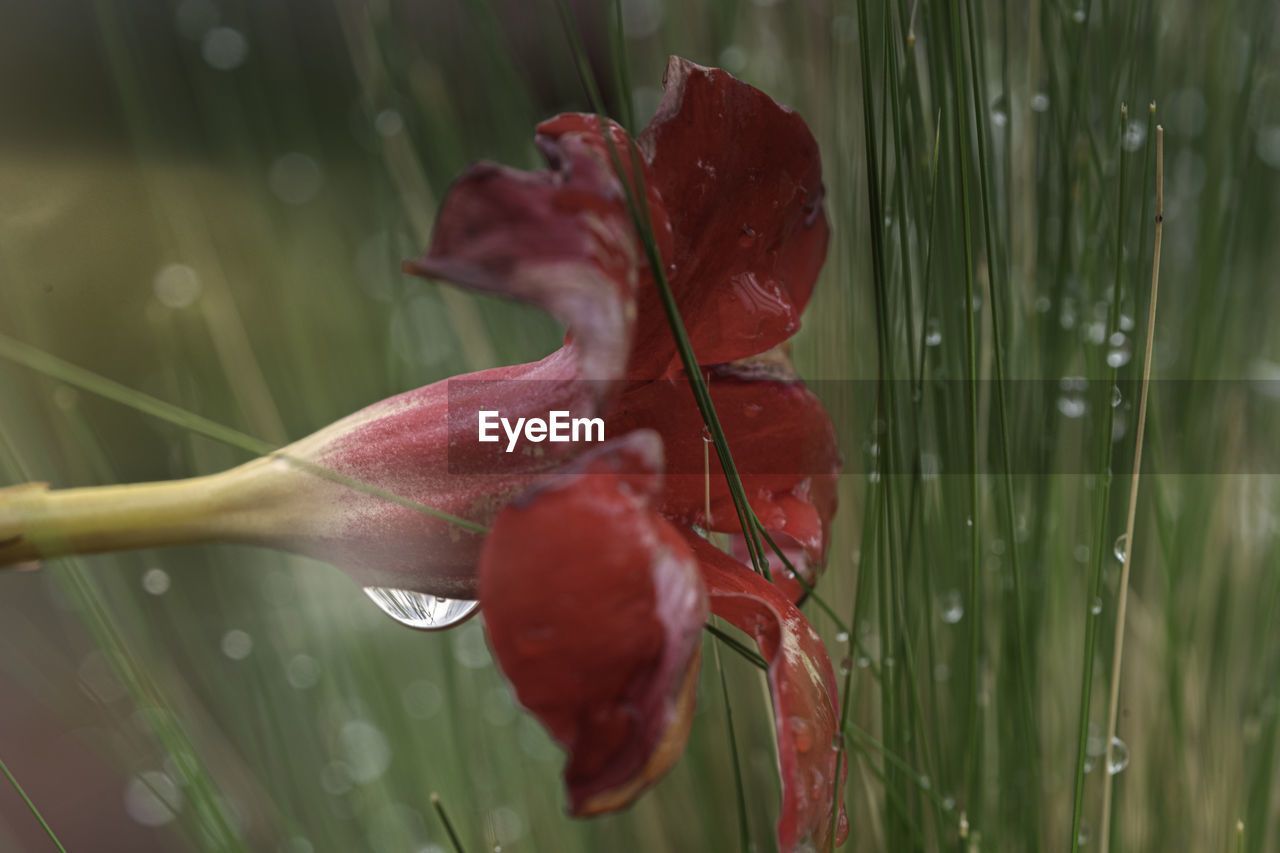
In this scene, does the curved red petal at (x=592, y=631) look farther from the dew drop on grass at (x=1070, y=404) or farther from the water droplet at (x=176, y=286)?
the water droplet at (x=176, y=286)

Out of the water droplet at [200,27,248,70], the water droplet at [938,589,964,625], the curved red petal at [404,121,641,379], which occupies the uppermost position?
the water droplet at [200,27,248,70]

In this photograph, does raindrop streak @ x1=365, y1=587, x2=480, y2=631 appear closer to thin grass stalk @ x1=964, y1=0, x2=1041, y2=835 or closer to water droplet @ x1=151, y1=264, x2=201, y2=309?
thin grass stalk @ x1=964, y1=0, x2=1041, y2=835

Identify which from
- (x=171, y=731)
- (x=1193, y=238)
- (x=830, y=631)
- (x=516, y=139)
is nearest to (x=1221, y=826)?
(x=830, y=631)

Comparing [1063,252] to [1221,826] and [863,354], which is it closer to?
[863,354]

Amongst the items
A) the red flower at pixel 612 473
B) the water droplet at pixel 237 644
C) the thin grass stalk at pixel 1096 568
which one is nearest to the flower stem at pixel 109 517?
the red flower at pixel 612 473

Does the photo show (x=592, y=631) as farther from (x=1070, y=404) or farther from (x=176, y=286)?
(x=176, y=286)

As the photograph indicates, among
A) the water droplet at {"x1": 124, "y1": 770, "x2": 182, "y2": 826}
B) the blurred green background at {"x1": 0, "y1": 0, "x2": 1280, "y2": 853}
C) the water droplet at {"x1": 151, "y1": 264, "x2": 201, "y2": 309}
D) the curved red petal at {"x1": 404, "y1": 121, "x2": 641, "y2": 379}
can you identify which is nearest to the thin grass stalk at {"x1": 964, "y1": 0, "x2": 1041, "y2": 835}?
the blurred green background at {"x1": 0, "y1": 0, "x2": 1280, "y2": 853}

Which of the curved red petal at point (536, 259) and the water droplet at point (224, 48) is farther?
the water droplet at point (224, 48)

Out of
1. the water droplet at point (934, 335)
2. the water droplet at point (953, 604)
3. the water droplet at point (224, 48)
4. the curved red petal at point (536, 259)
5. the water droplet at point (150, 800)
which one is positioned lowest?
the water droplet at point (150, 800)
